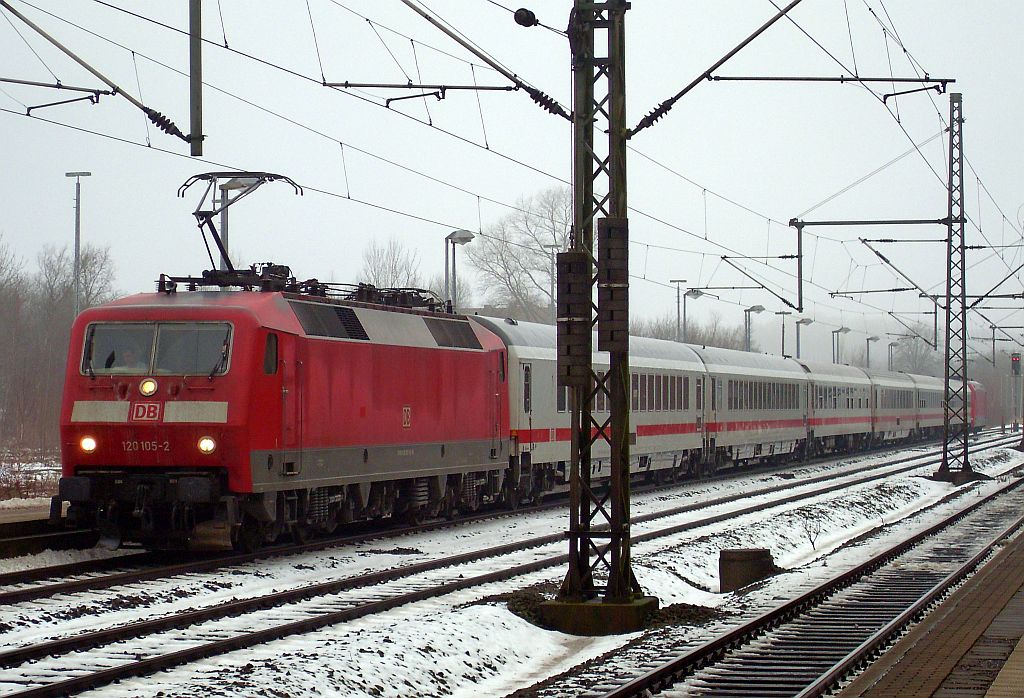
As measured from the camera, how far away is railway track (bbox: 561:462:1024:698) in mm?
10664

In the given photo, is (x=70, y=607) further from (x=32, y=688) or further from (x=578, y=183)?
(x=578, y=183)

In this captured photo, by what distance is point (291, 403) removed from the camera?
1800cm

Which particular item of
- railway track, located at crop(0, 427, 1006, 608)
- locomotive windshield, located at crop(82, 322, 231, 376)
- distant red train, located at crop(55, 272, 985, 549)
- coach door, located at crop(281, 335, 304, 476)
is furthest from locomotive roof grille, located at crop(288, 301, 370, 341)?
railway track, located at crop(0, 427, 1006, 608)

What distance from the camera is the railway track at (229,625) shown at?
1048 cm

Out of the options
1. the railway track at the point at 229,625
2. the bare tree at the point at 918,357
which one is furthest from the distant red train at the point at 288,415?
the bare tree at the point at 918,357

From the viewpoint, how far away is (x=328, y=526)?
20.0m

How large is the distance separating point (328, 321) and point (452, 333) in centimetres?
456

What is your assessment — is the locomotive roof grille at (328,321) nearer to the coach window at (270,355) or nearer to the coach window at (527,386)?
the coach window at (270,355)

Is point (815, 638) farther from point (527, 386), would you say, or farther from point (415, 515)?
point (527, 386)

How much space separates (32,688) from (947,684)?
656 cm

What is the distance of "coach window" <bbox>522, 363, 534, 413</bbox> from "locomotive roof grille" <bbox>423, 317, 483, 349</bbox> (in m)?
2.27

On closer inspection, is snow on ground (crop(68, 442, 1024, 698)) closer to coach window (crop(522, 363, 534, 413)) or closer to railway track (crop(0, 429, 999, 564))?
railway track (crop(0, 429, 999, 564))

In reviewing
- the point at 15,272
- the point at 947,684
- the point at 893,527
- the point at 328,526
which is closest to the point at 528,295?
the point at 15,272

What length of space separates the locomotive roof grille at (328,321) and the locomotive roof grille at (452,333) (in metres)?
2.69
